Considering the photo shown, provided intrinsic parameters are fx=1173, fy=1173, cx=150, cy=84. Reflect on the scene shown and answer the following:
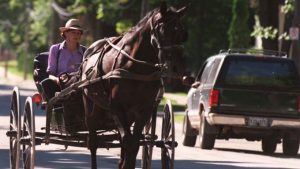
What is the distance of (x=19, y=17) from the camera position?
120688mm

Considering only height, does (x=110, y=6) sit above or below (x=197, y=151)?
above

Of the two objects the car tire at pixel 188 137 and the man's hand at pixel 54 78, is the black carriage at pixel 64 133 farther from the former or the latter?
the car tire at pixel 188 137

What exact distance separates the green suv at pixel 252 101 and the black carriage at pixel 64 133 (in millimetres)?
7111

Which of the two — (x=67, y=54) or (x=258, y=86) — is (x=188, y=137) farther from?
(x=67, y=54)

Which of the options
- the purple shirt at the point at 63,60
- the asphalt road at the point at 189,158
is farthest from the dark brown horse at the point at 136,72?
the asphalt road at the point at 189,158

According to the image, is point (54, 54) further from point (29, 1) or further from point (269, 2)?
point (29, 1)

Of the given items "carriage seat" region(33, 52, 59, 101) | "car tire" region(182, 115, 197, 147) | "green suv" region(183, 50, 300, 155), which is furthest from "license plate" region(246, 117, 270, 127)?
"carriage seat" region(33, 52, 59, 101)

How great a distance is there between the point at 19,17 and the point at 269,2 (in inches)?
3155

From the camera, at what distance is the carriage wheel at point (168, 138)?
13.6 m

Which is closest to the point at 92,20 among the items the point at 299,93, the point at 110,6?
the point at 110,6

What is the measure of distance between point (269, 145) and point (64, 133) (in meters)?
9.49

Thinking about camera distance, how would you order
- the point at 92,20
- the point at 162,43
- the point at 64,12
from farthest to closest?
the point at 64,12
the point at 92,20
the point at 162,43

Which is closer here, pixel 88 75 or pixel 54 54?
pixel 88 75

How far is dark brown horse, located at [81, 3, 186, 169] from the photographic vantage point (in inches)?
478
